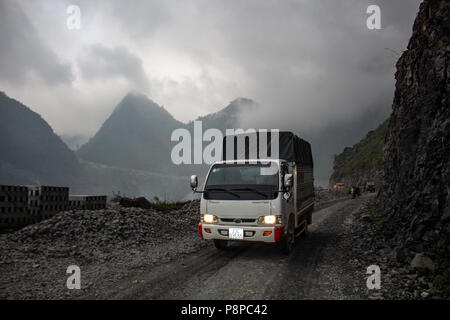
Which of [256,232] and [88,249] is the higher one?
[256,232]

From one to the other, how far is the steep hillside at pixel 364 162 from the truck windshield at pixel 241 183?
4295cm

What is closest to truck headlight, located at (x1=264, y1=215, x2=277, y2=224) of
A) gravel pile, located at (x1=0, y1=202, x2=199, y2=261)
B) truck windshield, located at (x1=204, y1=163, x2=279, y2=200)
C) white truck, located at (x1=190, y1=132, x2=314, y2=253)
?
white truck, located at (x1=190, y1=132, x2=314, y2=253)

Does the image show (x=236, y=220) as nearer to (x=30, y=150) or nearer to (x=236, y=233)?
(x=236, y=233)

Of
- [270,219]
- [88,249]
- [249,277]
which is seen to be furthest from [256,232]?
[88,249]

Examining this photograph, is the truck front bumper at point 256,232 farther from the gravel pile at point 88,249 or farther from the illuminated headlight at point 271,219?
the gravel pile at point 88,249

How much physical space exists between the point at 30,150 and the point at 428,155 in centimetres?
19753

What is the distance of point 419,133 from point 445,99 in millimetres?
1865

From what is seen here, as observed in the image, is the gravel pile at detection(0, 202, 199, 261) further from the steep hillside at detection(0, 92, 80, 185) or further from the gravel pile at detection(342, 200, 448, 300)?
the steep hillside at detection(0, 92, 80, 185)

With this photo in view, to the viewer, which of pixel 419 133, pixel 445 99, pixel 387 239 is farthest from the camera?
pixel 419 133

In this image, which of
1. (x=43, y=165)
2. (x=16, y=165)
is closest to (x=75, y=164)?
(x=43, y=165)

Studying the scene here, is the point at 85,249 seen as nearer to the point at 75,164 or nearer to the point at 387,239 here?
the point at 387,239

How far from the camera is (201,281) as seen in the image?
545 cm

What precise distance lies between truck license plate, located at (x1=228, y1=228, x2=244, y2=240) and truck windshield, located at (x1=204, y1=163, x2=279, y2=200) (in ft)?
2.49

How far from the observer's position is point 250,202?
6.71 m
